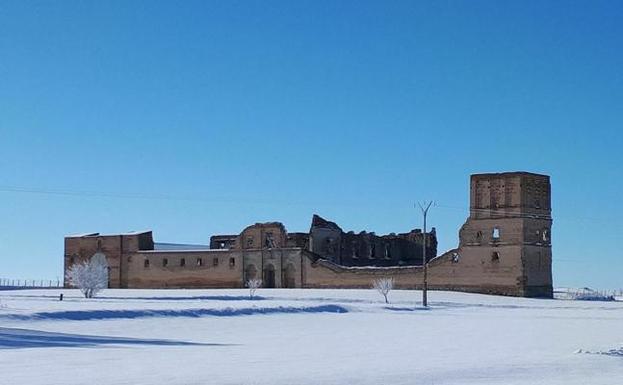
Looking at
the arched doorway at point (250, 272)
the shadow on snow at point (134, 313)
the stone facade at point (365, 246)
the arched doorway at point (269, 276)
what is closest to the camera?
the shadow on snow at point (134, 313)

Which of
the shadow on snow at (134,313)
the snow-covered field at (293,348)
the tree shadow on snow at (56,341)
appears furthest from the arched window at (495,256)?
the tree shadow on snow at (56,341)

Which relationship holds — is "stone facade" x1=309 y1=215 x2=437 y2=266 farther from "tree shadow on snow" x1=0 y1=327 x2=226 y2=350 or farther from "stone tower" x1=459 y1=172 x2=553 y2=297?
"tree shadow on snow" x1=0 y1=327 x2=226 y2=350

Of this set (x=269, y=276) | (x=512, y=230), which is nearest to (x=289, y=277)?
(x=269, y=276)

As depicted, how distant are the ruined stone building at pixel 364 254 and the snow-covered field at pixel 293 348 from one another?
20148 mm

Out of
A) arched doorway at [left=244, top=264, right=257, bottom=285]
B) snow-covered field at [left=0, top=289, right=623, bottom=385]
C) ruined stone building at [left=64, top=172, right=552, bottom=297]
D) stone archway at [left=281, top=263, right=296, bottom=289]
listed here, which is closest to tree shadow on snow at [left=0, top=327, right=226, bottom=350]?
snow-covered field at [left=0, top=289, right=623, bottom=385]

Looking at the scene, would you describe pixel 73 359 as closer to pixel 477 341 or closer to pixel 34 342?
pixel 34 342

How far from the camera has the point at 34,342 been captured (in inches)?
725

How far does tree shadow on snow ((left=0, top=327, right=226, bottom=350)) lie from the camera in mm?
17797

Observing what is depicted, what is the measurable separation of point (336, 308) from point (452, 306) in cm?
803

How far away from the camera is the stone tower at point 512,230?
52.9m

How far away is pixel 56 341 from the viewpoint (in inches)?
742

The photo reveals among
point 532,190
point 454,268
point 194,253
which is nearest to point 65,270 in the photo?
point 194,253

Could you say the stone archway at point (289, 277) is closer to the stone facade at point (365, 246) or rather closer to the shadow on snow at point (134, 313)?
the stone facade at point (365, 246)

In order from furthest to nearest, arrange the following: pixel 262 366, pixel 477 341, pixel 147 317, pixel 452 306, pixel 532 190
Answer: pixel 532 190, pixel 452 306, pixel 147 317, pixel 477 341, pixel 262 366
